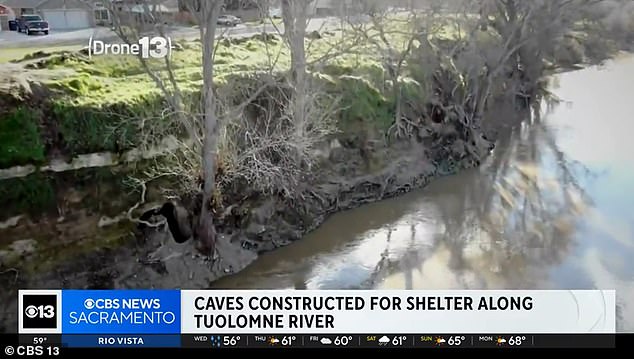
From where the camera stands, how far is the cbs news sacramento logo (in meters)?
1.44

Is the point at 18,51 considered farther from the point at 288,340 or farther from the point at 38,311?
the point at 288,340

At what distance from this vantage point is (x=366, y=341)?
149 cm

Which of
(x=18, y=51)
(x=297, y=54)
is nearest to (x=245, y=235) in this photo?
(x=297, y=54)

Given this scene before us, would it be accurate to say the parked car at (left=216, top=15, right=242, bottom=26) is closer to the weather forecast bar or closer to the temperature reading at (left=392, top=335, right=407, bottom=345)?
the weather forecast bar

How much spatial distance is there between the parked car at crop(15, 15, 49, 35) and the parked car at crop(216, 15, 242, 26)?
A: 1.92 ft

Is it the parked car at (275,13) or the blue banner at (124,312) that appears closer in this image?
the blue banner at (124,312)

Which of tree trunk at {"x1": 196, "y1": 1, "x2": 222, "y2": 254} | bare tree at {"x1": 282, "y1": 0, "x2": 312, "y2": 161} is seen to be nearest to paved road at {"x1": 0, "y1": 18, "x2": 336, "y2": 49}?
tree trunk at {"x1": 196, "y1": 1, "x2": 222, "y2": 254}

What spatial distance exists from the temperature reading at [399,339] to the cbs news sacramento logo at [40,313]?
2.64ft

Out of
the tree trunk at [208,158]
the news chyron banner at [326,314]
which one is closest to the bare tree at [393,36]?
the tree trunk at [208,158]

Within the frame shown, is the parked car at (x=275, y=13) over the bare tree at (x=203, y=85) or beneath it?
over

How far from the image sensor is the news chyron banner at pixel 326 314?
4.84 feet

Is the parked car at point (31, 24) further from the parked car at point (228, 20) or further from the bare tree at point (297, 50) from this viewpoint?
the bare tree at point (297, 50)
